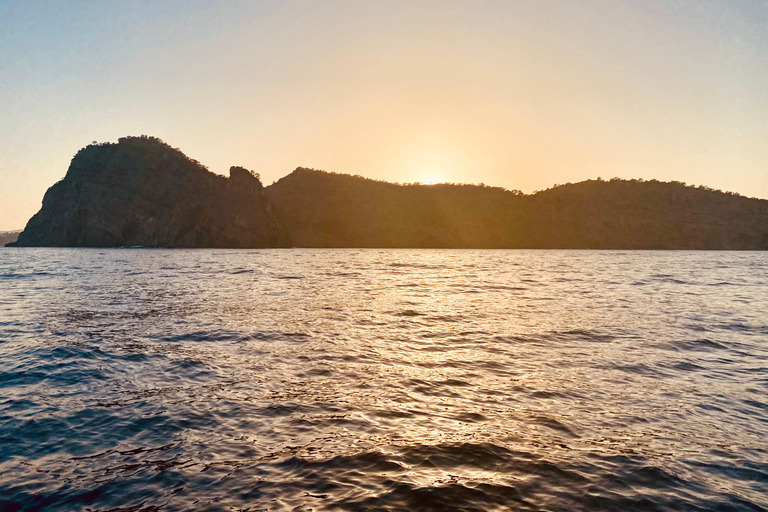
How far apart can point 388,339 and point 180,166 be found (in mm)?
164361

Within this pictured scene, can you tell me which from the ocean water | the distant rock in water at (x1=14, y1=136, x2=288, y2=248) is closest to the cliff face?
the distant rock in water at (x1=14, y1=136, x2=288, y2=248)

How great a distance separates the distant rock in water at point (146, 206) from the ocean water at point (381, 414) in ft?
445

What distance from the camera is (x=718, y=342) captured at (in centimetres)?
1580

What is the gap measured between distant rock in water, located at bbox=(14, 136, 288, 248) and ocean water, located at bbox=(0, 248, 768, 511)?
136m

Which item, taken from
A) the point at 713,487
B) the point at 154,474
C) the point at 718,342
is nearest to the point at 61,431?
the point at 154,474

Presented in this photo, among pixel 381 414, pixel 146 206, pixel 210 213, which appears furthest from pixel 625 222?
pixel 381 414

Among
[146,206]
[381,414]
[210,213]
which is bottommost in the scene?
[381,414]

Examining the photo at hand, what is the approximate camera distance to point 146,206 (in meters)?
149

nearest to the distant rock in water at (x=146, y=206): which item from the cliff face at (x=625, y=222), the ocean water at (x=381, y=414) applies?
the cliff face at (x=625, y=222)

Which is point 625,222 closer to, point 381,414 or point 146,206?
point 146,206

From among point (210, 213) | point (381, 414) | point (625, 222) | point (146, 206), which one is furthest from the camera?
point (625, 222)

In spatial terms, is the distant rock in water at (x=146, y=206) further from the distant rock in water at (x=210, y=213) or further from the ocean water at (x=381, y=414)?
the ocean water at (x=381, y=414)

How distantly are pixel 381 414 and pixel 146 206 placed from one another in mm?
161848

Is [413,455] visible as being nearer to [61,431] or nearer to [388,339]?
[61,431]
